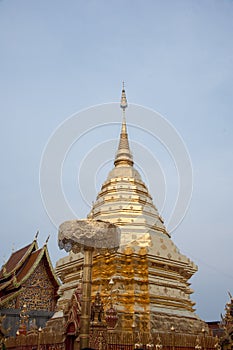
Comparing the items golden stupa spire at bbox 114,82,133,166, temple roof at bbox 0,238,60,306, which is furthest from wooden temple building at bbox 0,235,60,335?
golden stupa spire at bbox 114,82,133,166

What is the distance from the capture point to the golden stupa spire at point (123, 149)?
62.3ft

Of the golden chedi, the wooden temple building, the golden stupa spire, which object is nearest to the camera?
the golden chedi

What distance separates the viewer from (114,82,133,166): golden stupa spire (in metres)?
19.0

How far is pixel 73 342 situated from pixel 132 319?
2.15 meters

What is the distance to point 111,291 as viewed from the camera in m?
13.2

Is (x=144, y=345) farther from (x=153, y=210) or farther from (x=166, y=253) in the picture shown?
(x=153, y=210)

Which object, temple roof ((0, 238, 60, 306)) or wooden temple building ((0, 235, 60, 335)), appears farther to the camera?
temple roof ((0, 238, 60, 306))

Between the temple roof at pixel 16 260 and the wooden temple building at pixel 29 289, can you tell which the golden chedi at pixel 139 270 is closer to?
the wooden temple building at pixel 29 289

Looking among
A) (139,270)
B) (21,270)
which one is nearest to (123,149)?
(139,270)

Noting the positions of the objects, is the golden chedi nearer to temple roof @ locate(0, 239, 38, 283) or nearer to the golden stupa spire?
the golden stupa spire

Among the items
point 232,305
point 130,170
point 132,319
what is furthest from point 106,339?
point 130,170

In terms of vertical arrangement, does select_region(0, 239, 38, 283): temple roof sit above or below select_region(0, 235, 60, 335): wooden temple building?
above

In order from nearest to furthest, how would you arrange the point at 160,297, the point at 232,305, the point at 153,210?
the point at 232,305 → the point at 160,297 → the point at 153,210

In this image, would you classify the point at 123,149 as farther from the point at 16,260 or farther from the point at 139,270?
the point at 16,260
